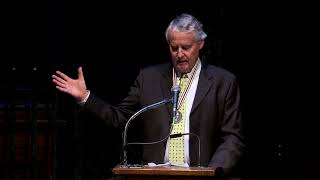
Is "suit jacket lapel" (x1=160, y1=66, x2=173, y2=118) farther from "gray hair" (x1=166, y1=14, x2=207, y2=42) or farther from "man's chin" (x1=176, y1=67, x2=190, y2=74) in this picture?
"gray hair" (x1=166, y1=14, x2=207, y2=42)

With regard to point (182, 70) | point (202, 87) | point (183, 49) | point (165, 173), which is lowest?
point (165, 173)

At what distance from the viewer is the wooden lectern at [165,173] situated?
2.96 meters

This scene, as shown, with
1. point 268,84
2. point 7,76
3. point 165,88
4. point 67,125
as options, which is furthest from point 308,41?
point 7,76

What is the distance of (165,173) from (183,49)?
110 centimetres

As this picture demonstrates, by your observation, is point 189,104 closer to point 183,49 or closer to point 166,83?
point 166,83

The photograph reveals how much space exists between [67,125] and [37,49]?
138 centimetres

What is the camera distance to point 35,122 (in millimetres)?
4426

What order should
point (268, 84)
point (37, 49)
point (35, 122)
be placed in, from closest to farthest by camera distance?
point (35, 122) → point (268, 84) → point (37, 49)

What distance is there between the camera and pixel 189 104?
3861 mm

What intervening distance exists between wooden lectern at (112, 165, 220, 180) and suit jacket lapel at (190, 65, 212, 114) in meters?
0.83

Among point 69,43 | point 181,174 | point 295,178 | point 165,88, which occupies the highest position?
point 69,43

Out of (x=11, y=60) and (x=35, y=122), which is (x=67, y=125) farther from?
(x=11, y=60)

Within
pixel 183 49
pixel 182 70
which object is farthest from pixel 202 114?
pixel 183 49

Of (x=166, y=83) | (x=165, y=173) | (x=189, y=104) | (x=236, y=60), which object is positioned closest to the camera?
(x=165, y=173)
